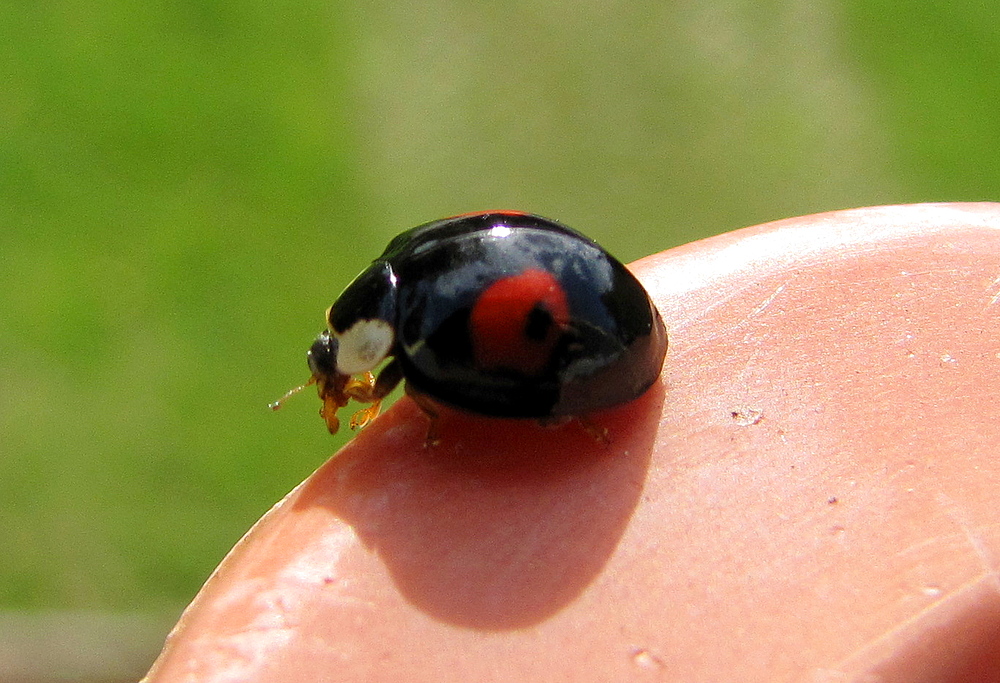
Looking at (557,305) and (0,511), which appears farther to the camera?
(0,511)

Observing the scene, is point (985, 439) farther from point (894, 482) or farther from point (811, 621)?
point (811, 621)

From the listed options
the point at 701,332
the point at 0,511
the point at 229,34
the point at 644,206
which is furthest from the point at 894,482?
the point at 229,34

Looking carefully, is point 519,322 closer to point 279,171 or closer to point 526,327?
point 526,327

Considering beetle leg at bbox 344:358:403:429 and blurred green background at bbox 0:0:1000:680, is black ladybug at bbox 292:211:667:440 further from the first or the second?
blurred green background at bbox 0:0:1000:680

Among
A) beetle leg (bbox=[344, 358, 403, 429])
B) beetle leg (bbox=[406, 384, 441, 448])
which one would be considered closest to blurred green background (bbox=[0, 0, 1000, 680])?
beetle leg (bbox=[344, 358, 403, 429])

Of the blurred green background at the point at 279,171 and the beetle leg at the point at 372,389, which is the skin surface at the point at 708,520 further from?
the blurred green background at the point at 279,171

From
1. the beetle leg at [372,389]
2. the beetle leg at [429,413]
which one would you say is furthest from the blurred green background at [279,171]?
the beetle leg at [429,413]
